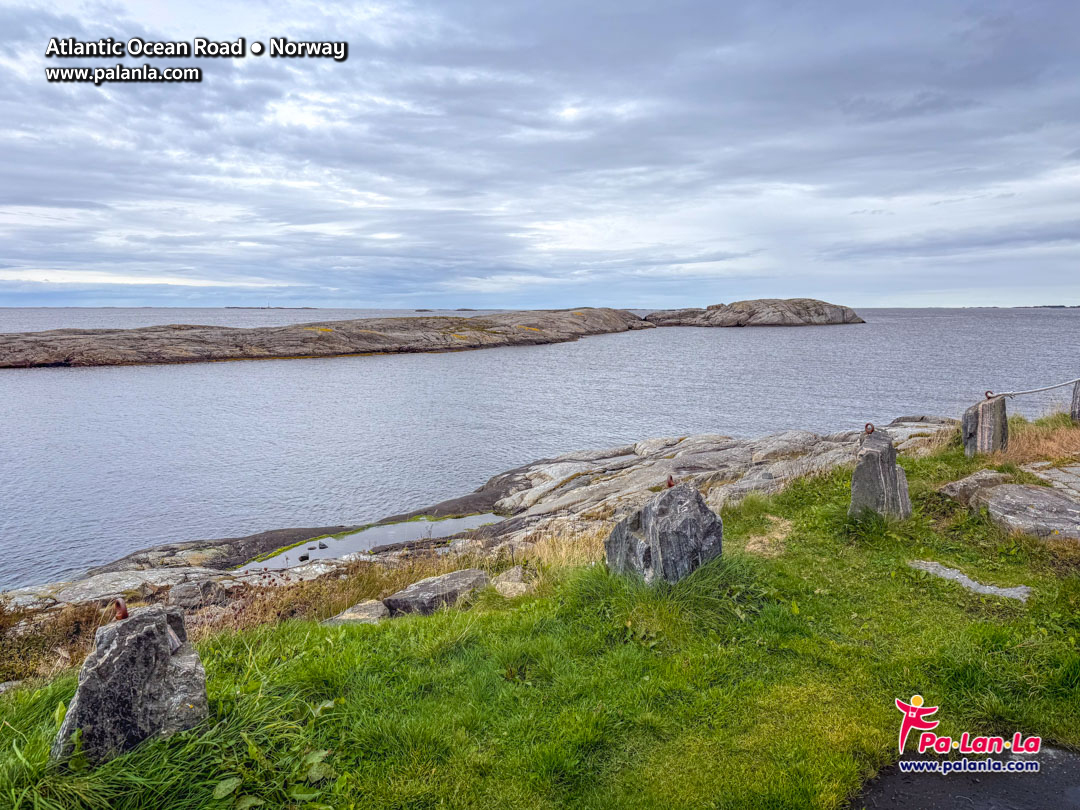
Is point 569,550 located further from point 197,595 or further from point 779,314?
point 779,314

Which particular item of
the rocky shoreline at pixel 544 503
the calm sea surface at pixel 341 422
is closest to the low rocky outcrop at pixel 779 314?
the calm sea surface at pixel 341 422

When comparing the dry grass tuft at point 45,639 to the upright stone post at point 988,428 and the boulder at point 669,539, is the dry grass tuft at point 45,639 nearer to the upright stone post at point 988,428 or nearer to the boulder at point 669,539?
the boulder at point 669,539

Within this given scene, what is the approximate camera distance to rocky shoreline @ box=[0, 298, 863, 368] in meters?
72.5

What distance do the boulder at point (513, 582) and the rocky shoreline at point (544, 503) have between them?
2646 millimetres

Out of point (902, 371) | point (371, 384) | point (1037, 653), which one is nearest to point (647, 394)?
point (371, 384)

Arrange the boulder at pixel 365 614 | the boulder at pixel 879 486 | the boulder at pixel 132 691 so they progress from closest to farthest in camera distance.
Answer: the boulder at pixel 132 691, the boulder at pixel 365 614, the boulder at pixel 879 486

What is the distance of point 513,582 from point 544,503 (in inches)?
435

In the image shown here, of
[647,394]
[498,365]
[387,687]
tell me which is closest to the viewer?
[387,687]

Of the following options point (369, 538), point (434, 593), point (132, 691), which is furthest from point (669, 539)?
point (369, 538)

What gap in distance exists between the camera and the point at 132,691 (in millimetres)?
4547

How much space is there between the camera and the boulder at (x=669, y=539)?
787 centimetres

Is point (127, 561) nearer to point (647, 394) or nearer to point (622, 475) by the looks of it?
point (622, 475)

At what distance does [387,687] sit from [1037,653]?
21.7 ft

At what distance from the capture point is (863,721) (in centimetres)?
→ 560
